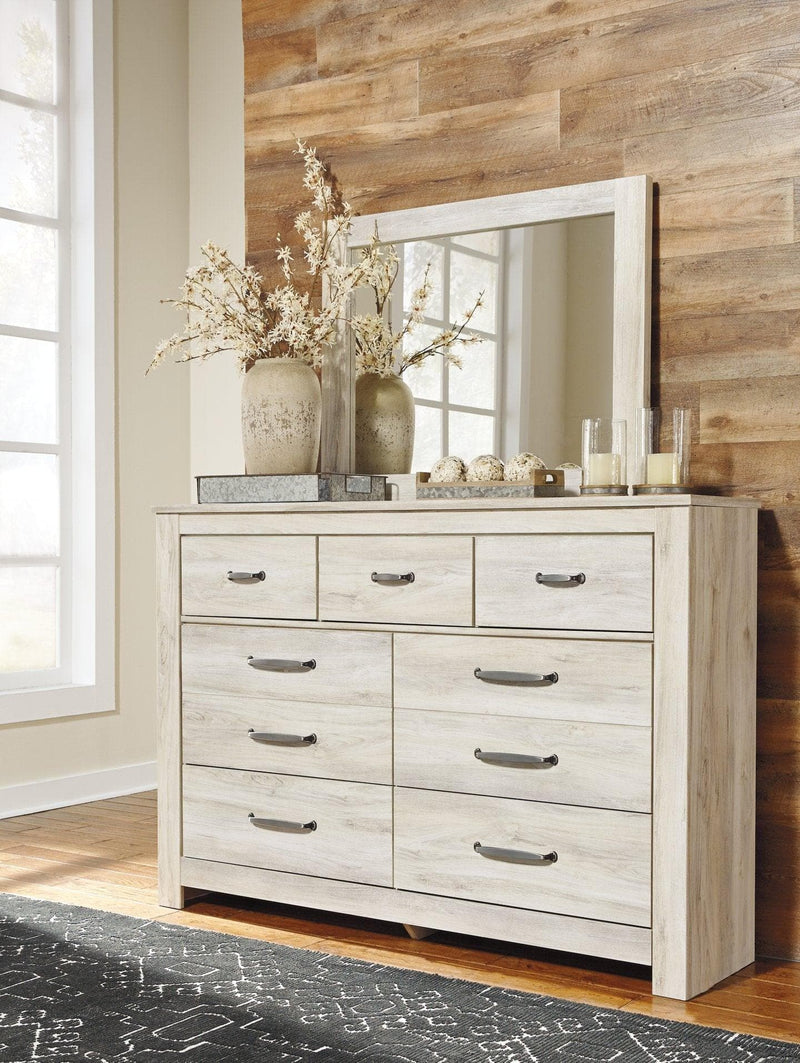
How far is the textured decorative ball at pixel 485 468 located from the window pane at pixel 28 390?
183cm

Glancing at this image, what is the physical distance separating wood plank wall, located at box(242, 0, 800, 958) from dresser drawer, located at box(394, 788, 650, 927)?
440 mm

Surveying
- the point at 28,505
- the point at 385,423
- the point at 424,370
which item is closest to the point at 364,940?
the point at 385,423

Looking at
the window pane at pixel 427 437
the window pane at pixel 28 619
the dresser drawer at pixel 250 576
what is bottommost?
the window pane at pixel 28 619

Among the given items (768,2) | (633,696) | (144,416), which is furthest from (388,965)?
(144,416)

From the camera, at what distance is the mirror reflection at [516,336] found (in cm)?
277

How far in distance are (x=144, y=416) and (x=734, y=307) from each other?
7.53ft

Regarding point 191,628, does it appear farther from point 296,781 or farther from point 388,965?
point 388,965

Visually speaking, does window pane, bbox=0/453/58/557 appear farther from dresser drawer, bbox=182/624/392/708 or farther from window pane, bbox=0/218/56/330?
dresser drawer, bbox=182/624/392/708

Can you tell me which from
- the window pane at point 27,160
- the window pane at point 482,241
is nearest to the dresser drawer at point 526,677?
the window pane at point 482,241

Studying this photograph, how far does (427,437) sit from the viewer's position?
2963 mm

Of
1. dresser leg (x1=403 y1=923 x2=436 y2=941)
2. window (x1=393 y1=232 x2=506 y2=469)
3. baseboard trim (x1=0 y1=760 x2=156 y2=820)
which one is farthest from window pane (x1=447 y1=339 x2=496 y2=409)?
baseboard trim (x1=0 y1=760 x2=156 y2=820)

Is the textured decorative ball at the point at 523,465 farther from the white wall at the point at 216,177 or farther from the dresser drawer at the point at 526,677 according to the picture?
the white wall at the point at 216,177

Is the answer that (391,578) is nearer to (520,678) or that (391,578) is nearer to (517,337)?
(520,678)

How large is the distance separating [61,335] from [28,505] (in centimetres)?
57
